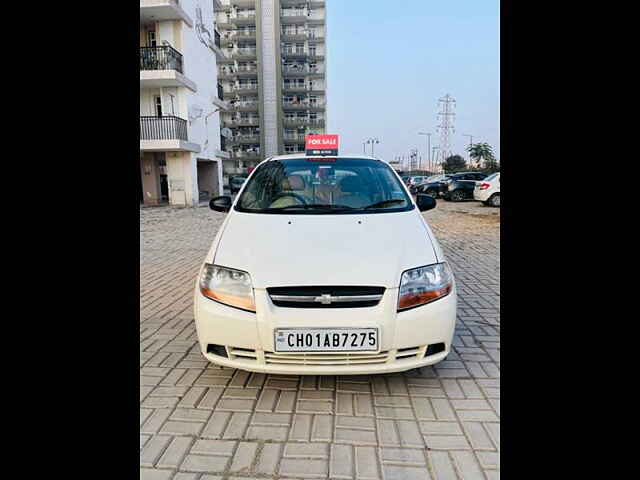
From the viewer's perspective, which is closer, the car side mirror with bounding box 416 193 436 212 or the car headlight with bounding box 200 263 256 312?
the car headlight with bounding box 200 263 256 312

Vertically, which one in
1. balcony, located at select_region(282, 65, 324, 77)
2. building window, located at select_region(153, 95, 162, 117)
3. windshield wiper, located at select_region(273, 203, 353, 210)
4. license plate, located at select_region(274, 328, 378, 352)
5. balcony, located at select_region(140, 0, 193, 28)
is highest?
balcony, located at select_region(282, 65, 324, 77)

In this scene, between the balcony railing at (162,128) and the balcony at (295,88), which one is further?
the balcony at (295,88)

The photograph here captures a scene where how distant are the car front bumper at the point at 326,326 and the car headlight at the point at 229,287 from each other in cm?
4

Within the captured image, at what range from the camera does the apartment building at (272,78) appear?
56344 millimetres

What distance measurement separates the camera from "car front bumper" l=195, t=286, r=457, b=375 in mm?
2268

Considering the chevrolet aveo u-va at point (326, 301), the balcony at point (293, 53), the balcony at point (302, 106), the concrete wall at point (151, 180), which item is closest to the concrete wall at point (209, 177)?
the concrete wall at point (151, 180)

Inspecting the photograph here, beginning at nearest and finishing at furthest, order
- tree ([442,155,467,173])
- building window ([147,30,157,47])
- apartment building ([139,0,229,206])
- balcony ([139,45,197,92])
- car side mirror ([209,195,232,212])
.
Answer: car side mirror ([209,195,232,212]), balcony ([139,45,197,92]), apartment building ([139,0,229,206]), building window ([147,30,157,47]), tree ([442,155,467,173])

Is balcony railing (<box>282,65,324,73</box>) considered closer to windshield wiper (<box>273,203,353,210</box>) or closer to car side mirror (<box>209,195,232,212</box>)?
car side mirror (<box>209,195,232,212</box>)

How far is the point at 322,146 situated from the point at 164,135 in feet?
57.8

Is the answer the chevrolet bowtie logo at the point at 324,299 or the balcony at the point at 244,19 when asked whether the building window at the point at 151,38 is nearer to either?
the chevrolet bowtie logo at the point at 324,299

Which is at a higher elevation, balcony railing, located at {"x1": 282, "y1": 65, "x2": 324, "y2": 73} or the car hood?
balcony railing, located at {"x1": 282, "y1": 65, "x2": 324, "y2": 73}

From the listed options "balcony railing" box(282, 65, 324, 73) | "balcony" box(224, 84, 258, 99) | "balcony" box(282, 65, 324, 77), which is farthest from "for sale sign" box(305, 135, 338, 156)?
"balcony railing" box(282, 65, 324, 73)
